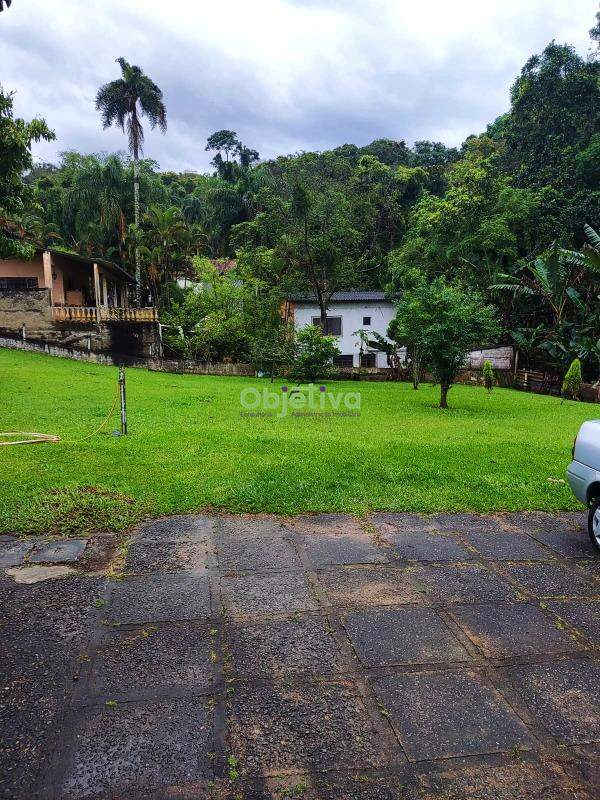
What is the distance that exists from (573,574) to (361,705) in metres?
2.54

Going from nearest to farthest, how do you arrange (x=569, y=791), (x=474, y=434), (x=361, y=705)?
(x=569, y=791)
(x=361, y=705)
(x=474, y=434)

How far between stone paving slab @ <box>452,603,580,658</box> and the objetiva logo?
8880 mm

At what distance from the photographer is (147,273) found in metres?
31.0

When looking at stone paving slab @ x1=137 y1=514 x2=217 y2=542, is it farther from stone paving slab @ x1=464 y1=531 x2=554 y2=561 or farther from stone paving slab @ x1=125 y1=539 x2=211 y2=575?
stone paving slab @ x1=464 y1=531 x2=554 y2=561

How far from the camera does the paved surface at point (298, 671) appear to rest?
7.34 ft

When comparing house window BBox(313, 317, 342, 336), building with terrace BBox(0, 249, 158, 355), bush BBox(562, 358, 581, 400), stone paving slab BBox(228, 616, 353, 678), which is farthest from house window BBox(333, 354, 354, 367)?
stone paving slab BBox(228, 616, 353, 678)

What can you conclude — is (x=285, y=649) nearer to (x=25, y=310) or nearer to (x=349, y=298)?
(x=25, y=310)

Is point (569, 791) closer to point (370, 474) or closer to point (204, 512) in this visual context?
point (204, 512)

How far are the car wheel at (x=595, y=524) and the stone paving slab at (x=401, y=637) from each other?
2093 mm

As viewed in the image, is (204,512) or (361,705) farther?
(204,512)

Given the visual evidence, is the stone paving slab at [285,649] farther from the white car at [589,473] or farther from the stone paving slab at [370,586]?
the white car at [589,473]

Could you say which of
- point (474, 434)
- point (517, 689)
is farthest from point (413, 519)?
point (474, 434)

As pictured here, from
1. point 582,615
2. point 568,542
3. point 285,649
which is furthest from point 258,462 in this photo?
point 582,615

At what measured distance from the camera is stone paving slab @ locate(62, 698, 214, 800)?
7.11 ft
